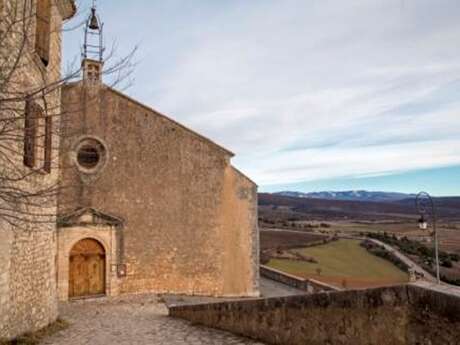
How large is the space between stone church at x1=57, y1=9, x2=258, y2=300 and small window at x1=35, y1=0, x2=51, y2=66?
570 cm

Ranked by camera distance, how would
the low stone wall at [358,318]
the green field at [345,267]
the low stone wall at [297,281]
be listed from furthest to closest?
the green field at [345,267]
the low stone wall at [297,281]
the low stone wall at [358,318]

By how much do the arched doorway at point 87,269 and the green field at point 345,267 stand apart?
1226cm

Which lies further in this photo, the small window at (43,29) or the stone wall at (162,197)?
the stone wall at (162,197)

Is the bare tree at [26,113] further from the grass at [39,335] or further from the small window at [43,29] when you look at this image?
the grass at [39,335]

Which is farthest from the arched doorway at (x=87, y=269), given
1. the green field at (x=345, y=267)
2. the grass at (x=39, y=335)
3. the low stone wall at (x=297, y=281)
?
the green field at (x=345, y=267)

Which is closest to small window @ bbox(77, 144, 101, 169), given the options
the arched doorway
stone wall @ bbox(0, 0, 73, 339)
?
the arched doorway

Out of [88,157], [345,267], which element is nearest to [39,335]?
[88,157]

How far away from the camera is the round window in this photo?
15305mm

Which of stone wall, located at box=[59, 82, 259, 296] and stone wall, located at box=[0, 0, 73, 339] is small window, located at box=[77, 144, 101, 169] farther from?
stone wall, located at box=[0, 0, 73, 339]

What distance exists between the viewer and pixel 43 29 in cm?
882

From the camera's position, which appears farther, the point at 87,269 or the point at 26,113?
the point at 87,269

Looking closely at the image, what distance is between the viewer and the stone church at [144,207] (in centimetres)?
1497

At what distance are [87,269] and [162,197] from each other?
337 centimetres

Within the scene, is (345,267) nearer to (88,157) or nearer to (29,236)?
(88,157)
